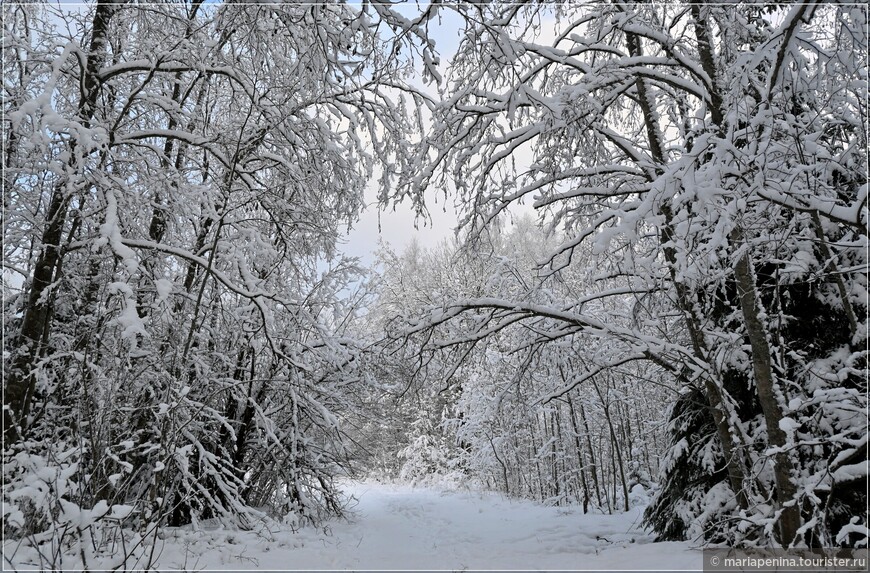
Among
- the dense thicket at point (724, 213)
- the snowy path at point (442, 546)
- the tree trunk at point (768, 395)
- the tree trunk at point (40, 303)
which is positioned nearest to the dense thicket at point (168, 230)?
the tree trunk at point (40, 303)

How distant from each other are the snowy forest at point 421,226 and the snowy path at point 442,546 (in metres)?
0.30

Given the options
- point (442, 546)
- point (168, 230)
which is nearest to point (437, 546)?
point (442, 546)

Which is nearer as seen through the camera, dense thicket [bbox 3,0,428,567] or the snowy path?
dense thicket [bbox 3,0,428,567]

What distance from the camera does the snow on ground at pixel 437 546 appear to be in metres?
4.25

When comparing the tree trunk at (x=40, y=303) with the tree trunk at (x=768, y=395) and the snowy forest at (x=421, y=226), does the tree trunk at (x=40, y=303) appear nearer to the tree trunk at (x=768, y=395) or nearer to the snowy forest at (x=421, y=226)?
the snowy forest at (x=421, y=226)

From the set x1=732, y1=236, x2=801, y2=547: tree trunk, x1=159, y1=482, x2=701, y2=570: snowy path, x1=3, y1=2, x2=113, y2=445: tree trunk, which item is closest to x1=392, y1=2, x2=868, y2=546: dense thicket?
x1=732, y1=236, x2=801, y2=547: tree trunk

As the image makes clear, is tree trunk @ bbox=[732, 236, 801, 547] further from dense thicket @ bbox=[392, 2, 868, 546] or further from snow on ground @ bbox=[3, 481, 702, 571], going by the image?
snow on ground @ bbox=[3, 481, 702, 571]

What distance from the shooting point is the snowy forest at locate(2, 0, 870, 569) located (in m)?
2.60

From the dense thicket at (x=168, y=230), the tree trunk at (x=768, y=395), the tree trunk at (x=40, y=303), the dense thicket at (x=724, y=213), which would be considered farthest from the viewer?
the tree trunk at (x=40, y=303)

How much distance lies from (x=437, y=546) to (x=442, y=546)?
0.07m

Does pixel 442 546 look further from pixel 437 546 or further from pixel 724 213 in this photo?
pixel 724 213

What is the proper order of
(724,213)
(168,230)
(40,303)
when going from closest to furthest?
(724,213), (40,303), (168,230)

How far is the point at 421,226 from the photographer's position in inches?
204

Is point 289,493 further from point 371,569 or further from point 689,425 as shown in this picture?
point 689,425
